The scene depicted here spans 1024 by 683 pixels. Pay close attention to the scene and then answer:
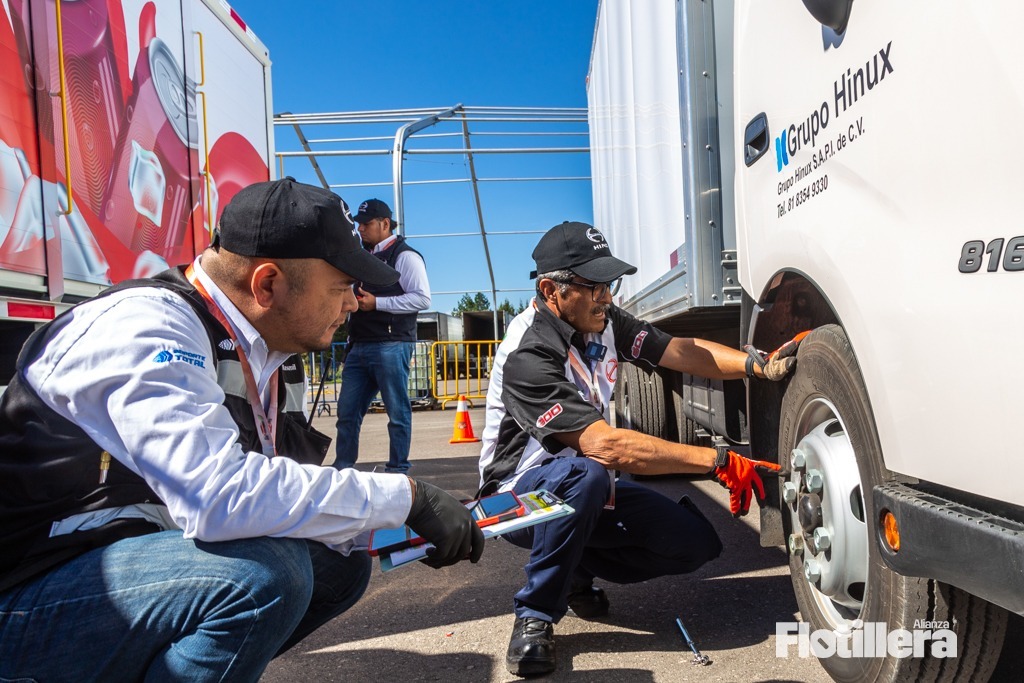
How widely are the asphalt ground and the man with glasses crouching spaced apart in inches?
6.2

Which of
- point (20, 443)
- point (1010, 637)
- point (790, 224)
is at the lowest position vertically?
point (1010, 637)

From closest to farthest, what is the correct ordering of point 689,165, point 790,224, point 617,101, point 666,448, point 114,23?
1. point 790,224
2. point 666,448
3. point 689,165
4. point 114,23
5. point 617,101

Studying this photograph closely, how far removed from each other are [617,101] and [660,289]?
1687mm

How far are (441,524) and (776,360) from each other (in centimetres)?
119

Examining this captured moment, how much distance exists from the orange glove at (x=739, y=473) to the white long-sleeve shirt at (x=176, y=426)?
3.94 feet

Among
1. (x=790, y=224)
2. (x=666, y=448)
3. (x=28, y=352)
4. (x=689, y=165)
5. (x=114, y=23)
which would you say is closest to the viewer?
(x=28, y=352)

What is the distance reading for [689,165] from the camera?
2811mm

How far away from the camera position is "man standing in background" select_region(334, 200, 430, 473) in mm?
4879

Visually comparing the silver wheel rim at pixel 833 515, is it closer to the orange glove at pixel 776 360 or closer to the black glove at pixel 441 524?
the orange glove at pixel 776 360

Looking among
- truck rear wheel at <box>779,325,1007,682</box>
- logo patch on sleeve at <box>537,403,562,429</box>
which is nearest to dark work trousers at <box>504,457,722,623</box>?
logo patch on sleeve at <box>537,403,562,429</box>

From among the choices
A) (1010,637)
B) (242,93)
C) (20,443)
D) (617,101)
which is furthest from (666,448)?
(242,93)

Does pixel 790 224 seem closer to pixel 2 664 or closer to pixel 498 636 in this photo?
pixel 498 636

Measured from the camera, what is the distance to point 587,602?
2664 mm

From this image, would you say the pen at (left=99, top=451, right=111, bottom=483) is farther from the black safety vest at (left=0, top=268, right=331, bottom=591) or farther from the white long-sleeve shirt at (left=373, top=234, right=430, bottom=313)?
the white long-sleeve shirt at (left=373, top=234, right=430, bottom=313)
